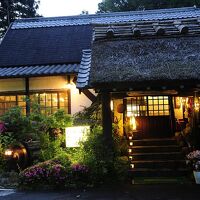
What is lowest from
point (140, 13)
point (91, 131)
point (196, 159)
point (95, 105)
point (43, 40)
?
point (196, 159)

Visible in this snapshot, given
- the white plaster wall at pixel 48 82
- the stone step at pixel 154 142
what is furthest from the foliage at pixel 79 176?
the white plaster wall at pixel 48 82

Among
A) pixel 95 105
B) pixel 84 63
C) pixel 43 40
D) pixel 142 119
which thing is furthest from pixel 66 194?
pixel 43 40

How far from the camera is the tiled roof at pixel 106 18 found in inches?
850

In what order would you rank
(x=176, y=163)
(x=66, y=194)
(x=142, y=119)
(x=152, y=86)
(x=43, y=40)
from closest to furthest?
(x=66, y=194), (x=152, y=86), (x=176, y=163), (x=142, y=119), (x=43, y=40)

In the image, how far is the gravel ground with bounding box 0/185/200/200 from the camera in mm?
8641

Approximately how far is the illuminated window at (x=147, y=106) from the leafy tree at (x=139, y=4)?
17522mm

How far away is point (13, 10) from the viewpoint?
3144cm

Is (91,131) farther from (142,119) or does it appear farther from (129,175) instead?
(142,119)

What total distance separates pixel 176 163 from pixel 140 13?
1402 centimetres

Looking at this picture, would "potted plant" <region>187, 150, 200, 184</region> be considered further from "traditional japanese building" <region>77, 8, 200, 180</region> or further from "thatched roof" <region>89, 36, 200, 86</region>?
"thatched roof" <region>89, 36, 200, 86</region>

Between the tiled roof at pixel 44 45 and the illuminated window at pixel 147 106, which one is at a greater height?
the tiled roof at pixel 44 45

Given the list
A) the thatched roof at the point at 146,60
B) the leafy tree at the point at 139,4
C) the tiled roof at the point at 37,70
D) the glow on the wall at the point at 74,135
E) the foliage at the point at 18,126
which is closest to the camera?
the thatched roof at the point at 146,60

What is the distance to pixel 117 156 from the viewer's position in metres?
10.8

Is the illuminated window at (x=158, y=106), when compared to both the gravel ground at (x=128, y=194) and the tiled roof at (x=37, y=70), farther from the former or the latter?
the gravel ground at (x=128, y=194)
